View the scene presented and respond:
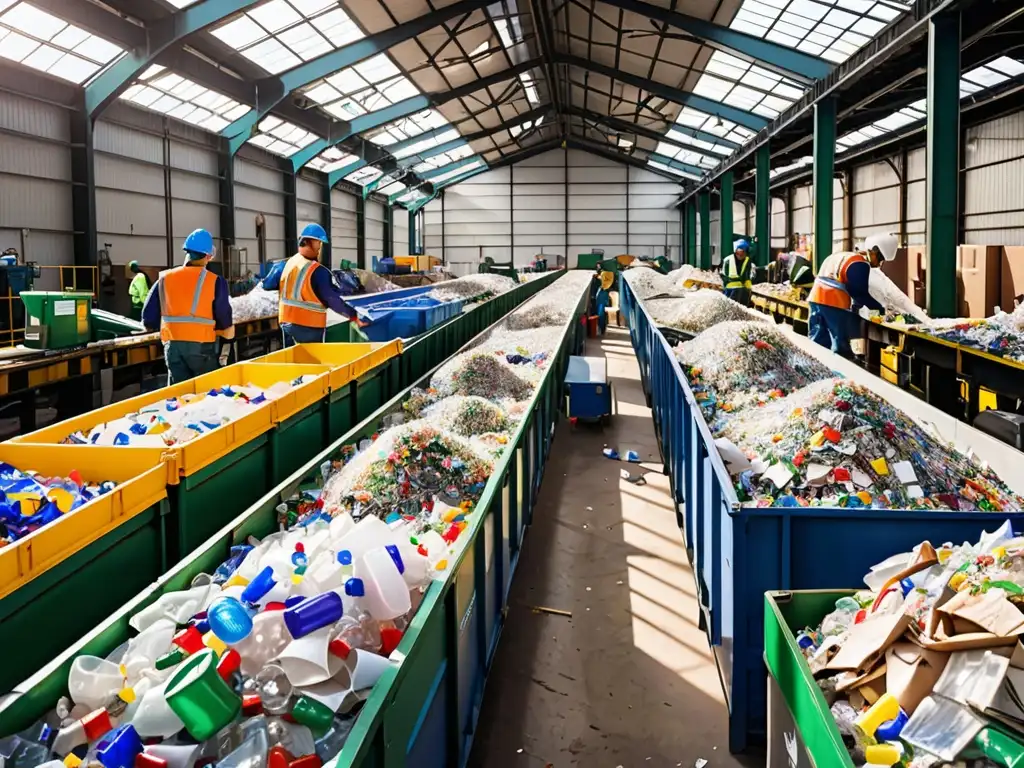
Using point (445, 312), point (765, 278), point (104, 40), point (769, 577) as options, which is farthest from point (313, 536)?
point (765, 278)

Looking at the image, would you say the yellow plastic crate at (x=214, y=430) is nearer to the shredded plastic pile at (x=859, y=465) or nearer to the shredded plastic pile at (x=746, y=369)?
the shredded plastic pile at (x=859, y=465)

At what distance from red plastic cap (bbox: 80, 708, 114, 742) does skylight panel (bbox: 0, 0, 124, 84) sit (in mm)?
11806

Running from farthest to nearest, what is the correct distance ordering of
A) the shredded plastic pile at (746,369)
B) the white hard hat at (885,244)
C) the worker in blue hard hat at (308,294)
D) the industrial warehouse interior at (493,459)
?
the white hard hat at (885,244) → the worker in blue hard hat at (308,294) → the shredded plastic pile at (746,369) → the industrial warehouse interior at (493,459)

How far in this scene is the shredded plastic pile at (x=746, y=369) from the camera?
543cm

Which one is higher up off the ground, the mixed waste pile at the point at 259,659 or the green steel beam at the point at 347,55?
the green steel beam at the point at 347,55

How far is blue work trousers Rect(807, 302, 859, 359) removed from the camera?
28.6ft

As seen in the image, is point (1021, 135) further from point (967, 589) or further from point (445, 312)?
point (967, 589)

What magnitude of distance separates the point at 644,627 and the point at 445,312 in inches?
299

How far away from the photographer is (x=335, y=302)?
6863 millimetres

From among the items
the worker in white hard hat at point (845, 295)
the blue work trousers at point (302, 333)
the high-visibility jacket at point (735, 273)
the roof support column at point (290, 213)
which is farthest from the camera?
the roof support column at point (290, 213)

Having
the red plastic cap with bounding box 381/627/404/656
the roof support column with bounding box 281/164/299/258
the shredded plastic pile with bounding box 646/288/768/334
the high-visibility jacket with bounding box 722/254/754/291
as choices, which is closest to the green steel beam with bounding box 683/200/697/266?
the roof support column with bounding box 281/164/299/258

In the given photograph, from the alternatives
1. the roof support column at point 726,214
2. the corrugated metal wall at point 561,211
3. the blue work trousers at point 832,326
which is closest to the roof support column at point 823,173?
the blue work trousers at point 832,326

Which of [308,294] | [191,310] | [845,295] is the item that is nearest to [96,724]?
[191,310]

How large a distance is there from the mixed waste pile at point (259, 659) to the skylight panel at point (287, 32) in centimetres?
1261
